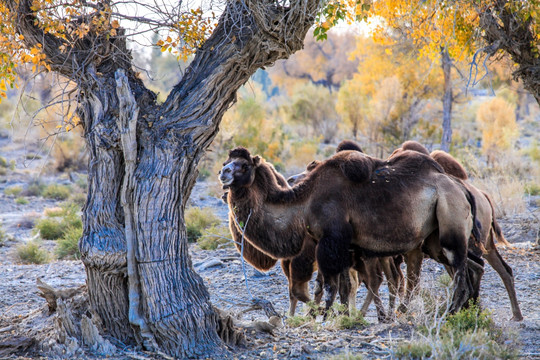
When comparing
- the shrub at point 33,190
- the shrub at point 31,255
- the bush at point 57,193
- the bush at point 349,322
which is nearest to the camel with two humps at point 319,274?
the bush at point 349,322

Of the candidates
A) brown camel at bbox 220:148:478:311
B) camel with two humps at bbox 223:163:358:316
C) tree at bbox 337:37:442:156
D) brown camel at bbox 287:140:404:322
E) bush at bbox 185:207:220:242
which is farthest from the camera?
tree at bbox 337:37:442:156

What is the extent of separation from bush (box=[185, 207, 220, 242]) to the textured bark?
26.0 ft

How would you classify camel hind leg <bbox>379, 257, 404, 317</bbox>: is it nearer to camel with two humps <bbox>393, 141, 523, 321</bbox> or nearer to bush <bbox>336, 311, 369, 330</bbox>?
camel with two humps <bbox>393, 141, 523, 321</bbox>

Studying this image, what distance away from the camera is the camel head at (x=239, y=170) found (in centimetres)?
683

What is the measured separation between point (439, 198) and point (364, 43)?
17.8m

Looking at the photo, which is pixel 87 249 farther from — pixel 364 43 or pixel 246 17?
pixel 364 43

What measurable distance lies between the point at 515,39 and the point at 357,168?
156 inches

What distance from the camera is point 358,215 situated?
6902 millimetres

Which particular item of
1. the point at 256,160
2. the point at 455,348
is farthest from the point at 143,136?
the point at 455,348

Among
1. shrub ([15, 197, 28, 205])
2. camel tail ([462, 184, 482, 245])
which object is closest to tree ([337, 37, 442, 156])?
shrub ([15, 197, 28, 205])

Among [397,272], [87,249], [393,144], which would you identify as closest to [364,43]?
[393,144]

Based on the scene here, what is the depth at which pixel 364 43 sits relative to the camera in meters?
23.7

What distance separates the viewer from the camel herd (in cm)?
684

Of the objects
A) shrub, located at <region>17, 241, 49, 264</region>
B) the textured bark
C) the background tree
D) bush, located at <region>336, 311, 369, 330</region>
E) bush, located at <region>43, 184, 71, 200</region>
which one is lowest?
bush, located at <region>336, 311, 369, 330</region>
